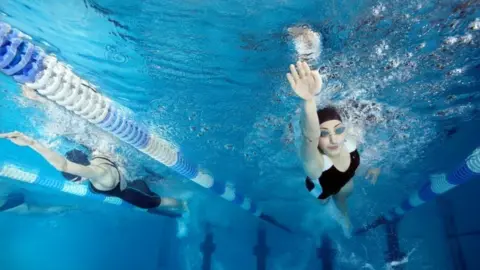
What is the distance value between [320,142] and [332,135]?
9.7 inches

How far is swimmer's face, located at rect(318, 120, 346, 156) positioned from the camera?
4.59m

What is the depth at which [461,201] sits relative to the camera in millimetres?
18266

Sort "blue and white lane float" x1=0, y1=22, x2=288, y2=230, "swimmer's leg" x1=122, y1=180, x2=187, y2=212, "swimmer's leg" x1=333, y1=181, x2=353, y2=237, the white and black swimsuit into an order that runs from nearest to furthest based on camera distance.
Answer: "blue and white lane float" x1=0, y1=22, x2=288, y2=230, the white and black swimsuit, "swimmer's leg" x1=333, y1=181, x2=353, y2=237, "swimmer's leg" x1=122, y1=180, x2=187, y2=212

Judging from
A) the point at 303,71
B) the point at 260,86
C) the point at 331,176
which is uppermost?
the point at 260,86

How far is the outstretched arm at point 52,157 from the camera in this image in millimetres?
4572

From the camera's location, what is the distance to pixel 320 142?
4.78 m

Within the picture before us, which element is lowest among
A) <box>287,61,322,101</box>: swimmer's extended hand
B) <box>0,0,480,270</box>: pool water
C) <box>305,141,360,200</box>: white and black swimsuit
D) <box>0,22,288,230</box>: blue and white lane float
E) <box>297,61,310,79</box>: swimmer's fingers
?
<box>305,141,360,200</box>: white and black swimsuit

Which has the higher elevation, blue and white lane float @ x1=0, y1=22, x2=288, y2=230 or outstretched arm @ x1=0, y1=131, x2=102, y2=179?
blue and white lane float @ x1=0, y1=22, x2=288, y2=230

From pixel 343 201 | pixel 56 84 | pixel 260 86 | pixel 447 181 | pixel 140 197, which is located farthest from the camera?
pixel 140 197

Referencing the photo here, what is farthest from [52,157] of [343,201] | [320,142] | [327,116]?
[343,201]

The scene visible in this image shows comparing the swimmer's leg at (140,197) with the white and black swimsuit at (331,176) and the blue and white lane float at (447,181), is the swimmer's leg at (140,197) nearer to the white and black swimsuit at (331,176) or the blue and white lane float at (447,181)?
the white and black swimsuit at (331,176)

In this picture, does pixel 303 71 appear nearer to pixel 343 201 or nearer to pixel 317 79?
pixel 317 79

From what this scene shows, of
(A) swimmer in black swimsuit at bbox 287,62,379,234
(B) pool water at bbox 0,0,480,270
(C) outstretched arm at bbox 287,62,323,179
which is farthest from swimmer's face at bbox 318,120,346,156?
(B) pool water at bbox 0,0,480,270

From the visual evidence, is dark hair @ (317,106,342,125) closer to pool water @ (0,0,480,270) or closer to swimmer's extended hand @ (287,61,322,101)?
swimmer's extended hand @ (287,61,322,101)
